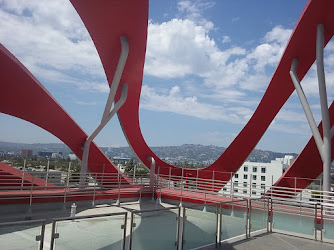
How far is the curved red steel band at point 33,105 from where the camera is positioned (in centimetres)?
861

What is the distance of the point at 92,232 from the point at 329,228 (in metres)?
4.44

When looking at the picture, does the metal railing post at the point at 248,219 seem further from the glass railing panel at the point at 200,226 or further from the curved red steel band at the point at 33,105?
the curved red steel band at the point at 33,105

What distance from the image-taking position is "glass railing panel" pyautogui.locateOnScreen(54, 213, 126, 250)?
322cm

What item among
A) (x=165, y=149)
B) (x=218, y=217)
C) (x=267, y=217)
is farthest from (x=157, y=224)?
(x=165, y=149)

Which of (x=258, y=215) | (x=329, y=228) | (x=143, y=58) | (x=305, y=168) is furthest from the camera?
(x=305, y=168)

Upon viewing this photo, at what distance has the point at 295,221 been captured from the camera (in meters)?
5.98

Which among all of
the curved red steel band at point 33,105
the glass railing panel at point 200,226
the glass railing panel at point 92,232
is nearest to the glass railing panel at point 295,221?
the glass railing panel at point 200,226

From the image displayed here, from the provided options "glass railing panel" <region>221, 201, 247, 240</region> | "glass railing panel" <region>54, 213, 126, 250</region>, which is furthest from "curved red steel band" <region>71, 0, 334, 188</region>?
"glass railing panel" <region>54, 213, 126, 250</region>

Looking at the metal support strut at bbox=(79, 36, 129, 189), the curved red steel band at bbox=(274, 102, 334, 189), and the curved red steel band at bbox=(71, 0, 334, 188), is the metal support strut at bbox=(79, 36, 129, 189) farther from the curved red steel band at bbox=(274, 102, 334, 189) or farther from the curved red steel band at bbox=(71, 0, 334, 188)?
the curved red steel band at bbox=(274, 102, 334, 189)

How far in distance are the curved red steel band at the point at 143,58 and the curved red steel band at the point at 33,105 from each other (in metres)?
2.17

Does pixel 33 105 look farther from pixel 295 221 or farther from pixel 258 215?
pixel 295 221

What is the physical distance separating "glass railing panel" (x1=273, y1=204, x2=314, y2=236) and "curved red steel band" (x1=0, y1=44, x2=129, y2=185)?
7.59 meters

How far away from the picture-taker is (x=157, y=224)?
409 cm

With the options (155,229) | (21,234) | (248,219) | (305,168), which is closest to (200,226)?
(155,229)
